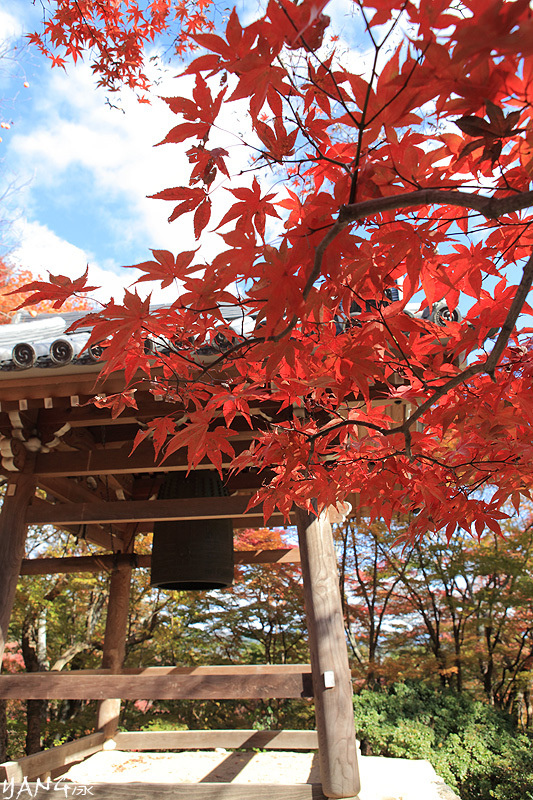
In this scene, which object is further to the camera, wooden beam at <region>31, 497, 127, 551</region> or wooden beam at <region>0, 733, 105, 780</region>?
wooden beam at <region>31, 497, 127, 551</region>

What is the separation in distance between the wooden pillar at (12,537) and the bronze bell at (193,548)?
0.97 metres

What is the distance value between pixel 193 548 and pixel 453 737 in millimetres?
4582

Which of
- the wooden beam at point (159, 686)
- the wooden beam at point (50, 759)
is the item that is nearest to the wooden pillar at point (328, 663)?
the wooden beam at point (159, 686)

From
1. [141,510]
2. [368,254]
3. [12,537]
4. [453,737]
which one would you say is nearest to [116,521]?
[141,510]

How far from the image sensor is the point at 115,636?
5.37 metres

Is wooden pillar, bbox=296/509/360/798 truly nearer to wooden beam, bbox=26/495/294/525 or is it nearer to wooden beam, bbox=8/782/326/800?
wooden beam, bbox=8/782/326/800

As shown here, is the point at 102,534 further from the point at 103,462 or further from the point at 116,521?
the point at 103,462

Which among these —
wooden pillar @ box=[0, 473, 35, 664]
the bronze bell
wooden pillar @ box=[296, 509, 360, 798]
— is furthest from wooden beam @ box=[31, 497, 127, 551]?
wooden pillar @ box=[296, 509, 360, 798]

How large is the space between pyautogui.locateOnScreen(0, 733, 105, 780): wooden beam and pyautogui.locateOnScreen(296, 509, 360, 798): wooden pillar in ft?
7.15

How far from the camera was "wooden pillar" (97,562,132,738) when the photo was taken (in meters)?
5.32

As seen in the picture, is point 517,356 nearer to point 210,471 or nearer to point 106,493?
point 210,471

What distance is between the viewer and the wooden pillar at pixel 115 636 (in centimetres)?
532

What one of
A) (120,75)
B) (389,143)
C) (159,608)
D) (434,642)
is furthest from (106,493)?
(434,642)

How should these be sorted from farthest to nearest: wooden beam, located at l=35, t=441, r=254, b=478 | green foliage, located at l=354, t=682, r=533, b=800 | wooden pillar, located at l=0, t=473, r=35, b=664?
green foliage, located at l=354, t=682, r=533, b=800 → wooden beam, located at l=35, t=441, r=254, b=478 → wooden pillar, located at l=0, t=473, r=35, b=664
